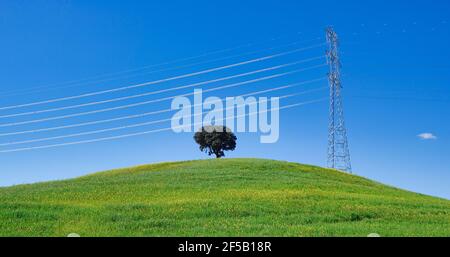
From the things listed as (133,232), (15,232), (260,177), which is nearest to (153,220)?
(133,232)

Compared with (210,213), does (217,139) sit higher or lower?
higher

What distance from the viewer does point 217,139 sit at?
8875cm

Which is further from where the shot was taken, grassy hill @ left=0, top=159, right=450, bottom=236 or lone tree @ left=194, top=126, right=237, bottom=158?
lone tree @ left=194, top=126, right=237, bottom=158

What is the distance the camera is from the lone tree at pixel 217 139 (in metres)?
88.9

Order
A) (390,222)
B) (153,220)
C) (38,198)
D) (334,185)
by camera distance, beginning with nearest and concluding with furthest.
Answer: (153,220)
(390,222)
(38,198)
(334,185)

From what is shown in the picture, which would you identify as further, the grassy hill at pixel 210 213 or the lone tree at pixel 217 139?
the lone tree at pixel 217 139

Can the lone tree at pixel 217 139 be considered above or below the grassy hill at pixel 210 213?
above

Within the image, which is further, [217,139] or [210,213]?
[217,139]

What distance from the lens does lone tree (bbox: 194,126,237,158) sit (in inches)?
3499

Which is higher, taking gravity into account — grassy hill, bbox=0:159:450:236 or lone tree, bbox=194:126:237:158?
lone tree, bbox=194:126:237:158
